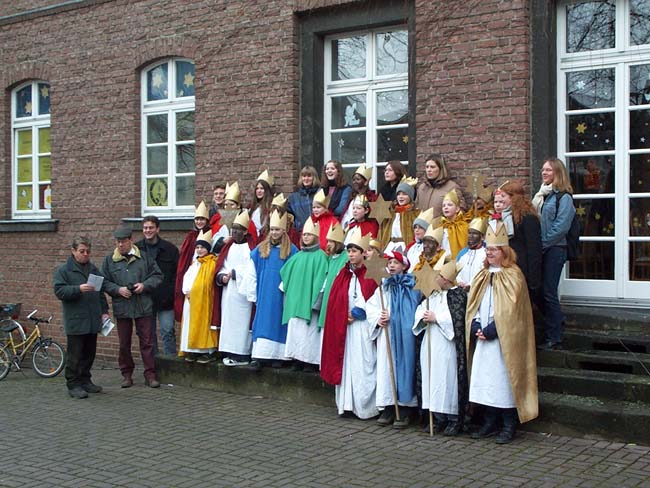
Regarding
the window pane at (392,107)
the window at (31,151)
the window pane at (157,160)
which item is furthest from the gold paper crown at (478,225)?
the window at (31,151)

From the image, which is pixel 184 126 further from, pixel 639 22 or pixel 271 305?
pixel 639 22

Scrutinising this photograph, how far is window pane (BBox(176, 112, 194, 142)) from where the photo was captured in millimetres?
13125

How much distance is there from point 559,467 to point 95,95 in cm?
960

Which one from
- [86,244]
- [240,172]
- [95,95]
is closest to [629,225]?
[240,172]

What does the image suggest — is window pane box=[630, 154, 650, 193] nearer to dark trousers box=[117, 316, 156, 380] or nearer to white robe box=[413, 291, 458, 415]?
white robe box=[413, 291, 458, 415]

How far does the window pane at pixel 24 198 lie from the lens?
1513 cm

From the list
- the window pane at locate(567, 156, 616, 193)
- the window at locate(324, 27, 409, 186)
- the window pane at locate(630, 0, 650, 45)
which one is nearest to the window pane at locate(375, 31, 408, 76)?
the window at locate(324, 27, 409, 186)

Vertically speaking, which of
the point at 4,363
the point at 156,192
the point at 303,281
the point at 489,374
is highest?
the point at 156,192

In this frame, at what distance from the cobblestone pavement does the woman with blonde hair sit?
4.08ft

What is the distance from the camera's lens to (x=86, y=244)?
10.5 meters

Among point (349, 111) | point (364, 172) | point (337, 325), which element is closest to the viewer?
point (337, 325)

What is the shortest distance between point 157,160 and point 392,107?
13.2 feet

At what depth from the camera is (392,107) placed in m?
11.4

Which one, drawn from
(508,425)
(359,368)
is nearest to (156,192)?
(359,368)
